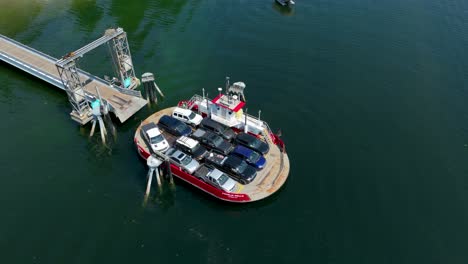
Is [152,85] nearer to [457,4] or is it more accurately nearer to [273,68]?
[273,68]

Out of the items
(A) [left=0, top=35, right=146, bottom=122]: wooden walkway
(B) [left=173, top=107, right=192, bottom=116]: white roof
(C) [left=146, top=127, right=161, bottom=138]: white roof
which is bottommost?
(A) [left=0, top=35, right=146, bottom=122]: wooden walkway

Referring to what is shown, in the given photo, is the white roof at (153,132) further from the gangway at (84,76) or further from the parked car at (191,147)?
the gangway at (84,76)

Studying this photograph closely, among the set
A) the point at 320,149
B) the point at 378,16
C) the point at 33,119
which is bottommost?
the point at 33,119

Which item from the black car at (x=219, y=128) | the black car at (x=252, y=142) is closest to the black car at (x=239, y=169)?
the black car at (x=252, y=142)

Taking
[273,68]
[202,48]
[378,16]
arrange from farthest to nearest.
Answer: [378,16]
[202,48]
[273,68]

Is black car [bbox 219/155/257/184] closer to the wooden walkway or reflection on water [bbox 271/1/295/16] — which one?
the wooden walkway

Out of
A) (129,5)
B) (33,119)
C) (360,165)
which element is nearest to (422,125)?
(360,165)

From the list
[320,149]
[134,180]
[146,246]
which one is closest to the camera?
[146,246]

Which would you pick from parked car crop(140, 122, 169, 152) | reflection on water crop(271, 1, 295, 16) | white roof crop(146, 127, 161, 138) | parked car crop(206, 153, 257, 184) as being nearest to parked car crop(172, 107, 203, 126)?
parked car crop(140, 122, 169, 152)
